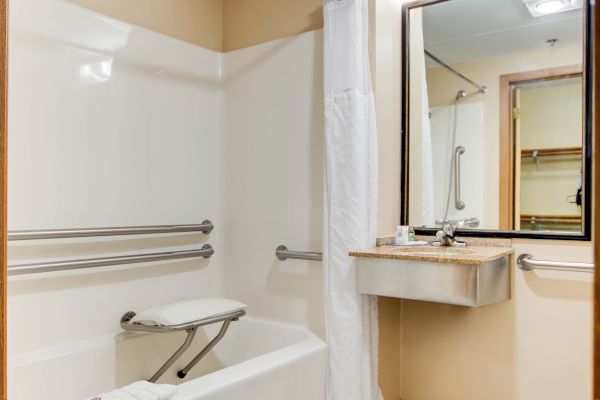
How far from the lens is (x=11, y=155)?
68.4 inches

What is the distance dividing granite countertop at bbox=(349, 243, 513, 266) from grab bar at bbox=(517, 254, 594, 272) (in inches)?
2.5

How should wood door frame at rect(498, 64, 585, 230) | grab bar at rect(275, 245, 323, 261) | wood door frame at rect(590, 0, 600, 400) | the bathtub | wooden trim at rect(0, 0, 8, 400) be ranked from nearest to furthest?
wood door frame at rect(590, 0, 600, 400)
wooden trim at rect(0, 0, 8, 400)
the bathtub
wood door frame at rect(498, 64, 585, 230)
grab bar at rect(275, 245, 323, 261)

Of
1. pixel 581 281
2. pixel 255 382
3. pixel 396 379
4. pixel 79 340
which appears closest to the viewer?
pixel 255 382

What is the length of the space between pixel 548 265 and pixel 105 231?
1706mm

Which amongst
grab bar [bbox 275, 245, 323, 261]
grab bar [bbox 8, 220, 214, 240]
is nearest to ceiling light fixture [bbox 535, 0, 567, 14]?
grab bar [bbox 275, 245, 323, 261]

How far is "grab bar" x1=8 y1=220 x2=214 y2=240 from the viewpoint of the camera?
1716mm

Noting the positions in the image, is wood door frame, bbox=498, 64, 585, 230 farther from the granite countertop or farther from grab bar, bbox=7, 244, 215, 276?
grab bar, bbox=7, 244, 215, 276

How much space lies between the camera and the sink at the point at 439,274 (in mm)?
1678

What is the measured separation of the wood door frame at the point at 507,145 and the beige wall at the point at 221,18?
2.83ft

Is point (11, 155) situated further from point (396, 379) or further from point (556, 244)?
point (556, 244)

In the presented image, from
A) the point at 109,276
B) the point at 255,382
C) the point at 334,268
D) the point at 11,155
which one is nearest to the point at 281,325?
the point at 334,268

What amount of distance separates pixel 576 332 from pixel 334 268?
0.92m

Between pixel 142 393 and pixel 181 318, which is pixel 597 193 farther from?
pixel 181 318

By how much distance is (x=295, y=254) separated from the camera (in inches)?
88.4
